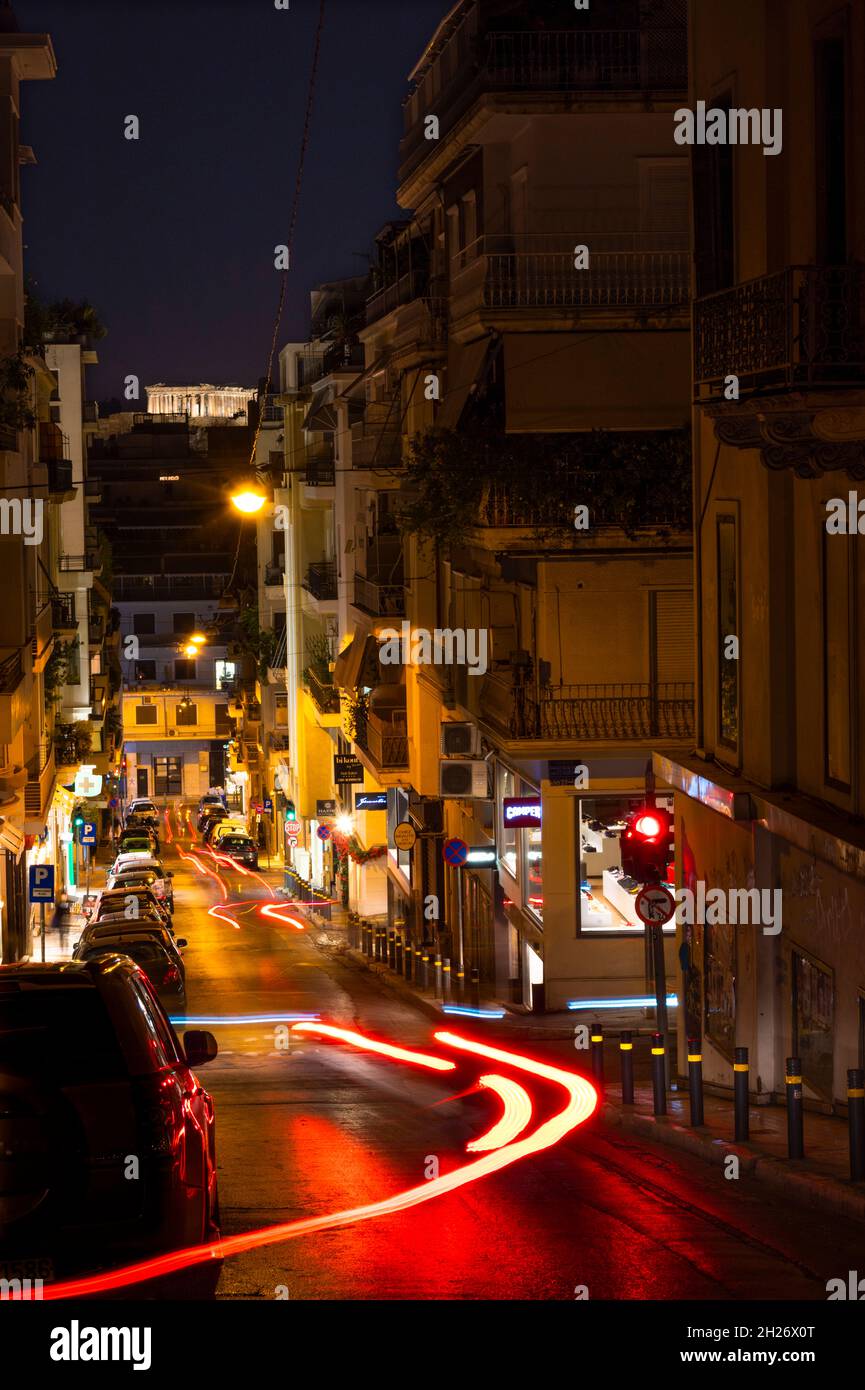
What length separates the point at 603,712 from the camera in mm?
28312

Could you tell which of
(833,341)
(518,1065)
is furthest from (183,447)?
(833,341)

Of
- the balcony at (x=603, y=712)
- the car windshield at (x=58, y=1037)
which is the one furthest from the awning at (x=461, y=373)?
the car windshield at (x=58, y=1037)

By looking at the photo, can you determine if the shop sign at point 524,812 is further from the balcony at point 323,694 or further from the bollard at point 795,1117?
the balcony at point 323,694

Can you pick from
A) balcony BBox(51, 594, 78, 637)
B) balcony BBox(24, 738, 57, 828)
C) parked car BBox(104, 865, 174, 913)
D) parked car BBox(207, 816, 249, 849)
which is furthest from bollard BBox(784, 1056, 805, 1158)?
parked car BBox(207, 816, 249, 849)

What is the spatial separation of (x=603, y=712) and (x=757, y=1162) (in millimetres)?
14407

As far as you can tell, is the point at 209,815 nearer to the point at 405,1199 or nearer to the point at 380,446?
the point at 380,446

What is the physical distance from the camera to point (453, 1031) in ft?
87.6

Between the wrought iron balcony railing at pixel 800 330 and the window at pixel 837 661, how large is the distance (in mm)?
1677

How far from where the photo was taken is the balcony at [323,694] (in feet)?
176

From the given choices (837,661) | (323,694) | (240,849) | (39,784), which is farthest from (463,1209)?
(240,849)
